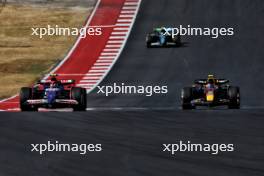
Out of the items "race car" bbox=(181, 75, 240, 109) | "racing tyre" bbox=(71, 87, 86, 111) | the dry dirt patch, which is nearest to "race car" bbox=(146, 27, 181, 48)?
the dry dirt patch

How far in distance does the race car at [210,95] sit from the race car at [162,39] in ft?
78.8

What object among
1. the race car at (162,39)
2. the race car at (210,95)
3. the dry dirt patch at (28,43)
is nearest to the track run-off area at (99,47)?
the dry dirt patch at (28,43)

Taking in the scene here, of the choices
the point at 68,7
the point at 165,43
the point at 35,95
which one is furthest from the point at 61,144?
the point at 68,7

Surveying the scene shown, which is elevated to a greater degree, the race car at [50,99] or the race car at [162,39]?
the race car at [162,39]

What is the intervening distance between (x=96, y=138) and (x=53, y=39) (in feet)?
143

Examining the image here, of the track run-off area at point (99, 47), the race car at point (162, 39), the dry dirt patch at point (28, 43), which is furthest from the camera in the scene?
the race car at point (162, 39)

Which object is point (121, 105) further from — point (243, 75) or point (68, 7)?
point (68, 7)

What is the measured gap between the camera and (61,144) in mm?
21641

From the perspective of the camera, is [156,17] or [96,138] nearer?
[96,138]

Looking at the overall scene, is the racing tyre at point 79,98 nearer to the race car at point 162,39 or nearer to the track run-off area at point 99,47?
the track run-off area at point 99,47

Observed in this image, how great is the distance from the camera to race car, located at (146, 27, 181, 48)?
60.4 meters

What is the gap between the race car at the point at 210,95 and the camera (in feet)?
115

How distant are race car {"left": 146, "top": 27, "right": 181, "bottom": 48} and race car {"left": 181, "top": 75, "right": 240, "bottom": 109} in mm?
24018

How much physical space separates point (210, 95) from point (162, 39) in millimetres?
25302
